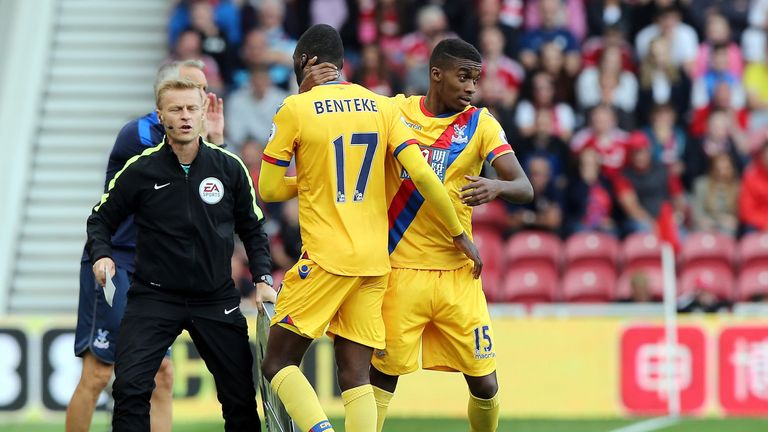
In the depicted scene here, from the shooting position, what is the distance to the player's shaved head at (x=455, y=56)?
7.69m

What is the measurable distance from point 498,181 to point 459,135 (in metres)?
0.47

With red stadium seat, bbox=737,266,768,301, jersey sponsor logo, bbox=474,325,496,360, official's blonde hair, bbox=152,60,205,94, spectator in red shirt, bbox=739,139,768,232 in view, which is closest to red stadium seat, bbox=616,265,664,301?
red stadium seat, bbox=737,266,768,301

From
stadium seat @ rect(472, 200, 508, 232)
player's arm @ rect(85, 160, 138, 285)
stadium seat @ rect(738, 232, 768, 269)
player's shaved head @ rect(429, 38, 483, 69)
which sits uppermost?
player's shaved head @ rect(429, 38, 483, 69)

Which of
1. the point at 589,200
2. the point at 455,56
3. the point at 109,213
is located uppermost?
the point at 455,56

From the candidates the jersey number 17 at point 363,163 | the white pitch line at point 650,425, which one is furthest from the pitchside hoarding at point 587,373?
the jersey number 17 at point 363,163

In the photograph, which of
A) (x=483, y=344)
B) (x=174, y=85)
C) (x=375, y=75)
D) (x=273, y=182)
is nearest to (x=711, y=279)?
(x=375, y=75)

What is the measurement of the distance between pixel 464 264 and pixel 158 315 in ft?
5.34

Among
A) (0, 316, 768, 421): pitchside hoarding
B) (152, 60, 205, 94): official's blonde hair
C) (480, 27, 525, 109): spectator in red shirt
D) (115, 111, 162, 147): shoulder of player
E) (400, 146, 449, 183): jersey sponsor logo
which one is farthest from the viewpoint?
(480, 27, 525, 109): spectator in red shirt

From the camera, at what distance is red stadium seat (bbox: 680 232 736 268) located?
14336mm

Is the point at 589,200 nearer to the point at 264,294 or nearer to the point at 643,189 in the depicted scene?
the point at 643,189

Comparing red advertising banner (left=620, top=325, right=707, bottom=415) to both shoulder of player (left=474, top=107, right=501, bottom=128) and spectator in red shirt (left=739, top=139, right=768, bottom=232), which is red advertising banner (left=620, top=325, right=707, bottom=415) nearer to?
spectator in red shirt (left=739, top=139, right=768, bottom=232)

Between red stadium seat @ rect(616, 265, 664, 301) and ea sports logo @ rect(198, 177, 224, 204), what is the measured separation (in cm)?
725

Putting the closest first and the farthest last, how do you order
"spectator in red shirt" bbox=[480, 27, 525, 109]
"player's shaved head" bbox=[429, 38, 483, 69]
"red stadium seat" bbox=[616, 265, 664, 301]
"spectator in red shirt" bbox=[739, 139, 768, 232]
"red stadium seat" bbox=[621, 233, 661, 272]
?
1. "player's shaved head" bbox=[429, 38, 483, 69]
2. "red stadium seat" bbox=[616, 265, 664, 301]
3. "red stadium seat" bbox=[621, 233, 661, 272]
4. "spectator in red shirt" bbox=[739, 139, 768, 232]
5. "spectator in red shirt" bbox=[480, 27, 525, 109]

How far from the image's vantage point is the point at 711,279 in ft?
46.8
